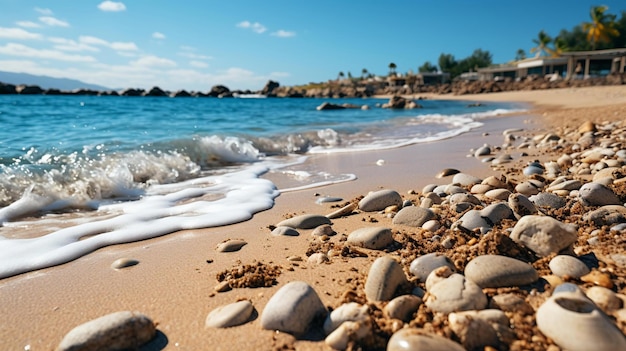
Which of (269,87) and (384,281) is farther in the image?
(269,87)

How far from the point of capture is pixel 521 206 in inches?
99.4

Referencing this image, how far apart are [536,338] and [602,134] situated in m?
6.88

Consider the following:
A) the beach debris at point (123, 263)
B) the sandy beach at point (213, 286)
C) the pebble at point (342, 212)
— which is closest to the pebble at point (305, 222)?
the sandy beach at point (213, 286)

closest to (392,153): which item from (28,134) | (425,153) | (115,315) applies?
(425,153)

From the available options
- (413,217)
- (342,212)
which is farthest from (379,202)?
(413,217)

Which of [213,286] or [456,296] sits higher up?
[456,296]

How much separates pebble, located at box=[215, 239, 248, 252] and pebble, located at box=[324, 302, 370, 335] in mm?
1061

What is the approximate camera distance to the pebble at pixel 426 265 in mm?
1754

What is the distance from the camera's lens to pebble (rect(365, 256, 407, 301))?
161cm

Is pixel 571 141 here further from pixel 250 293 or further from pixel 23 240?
pixel 23 240

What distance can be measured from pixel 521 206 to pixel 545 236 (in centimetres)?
72

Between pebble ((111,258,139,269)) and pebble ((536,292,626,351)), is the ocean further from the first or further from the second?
pebble ((536,292,626,351))

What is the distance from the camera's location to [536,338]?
1.26 meters

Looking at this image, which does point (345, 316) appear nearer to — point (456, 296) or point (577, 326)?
point (456, 296)
